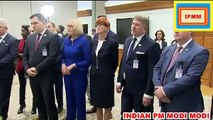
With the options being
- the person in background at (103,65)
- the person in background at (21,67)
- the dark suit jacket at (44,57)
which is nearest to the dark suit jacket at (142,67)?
the person in background at (103,65)

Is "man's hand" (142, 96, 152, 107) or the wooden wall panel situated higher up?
the wooden wall panel

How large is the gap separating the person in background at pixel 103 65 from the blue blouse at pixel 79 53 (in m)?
0.07

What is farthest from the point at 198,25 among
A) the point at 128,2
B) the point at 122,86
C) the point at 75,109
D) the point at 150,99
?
the point at 128,2

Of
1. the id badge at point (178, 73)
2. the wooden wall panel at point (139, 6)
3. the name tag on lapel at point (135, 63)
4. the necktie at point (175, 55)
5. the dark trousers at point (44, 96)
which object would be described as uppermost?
the wooden wall panel at point (139, 6)

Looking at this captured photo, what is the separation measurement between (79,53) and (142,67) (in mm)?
829

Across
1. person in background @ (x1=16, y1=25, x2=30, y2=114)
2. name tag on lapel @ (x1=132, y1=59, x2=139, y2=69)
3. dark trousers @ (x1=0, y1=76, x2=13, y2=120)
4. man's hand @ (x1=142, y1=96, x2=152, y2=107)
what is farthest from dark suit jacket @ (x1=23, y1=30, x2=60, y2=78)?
man's hand @ (x1=142, y1=96, x2=152, y2=107)

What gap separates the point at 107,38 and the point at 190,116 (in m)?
1.30

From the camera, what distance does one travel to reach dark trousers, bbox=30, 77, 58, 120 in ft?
10.1

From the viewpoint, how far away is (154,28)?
7215 mm

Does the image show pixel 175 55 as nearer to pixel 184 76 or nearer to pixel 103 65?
pixel 184 76

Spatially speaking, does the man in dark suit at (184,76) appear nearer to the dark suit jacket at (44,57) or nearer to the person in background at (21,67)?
the dark suit jacket at (44,57)

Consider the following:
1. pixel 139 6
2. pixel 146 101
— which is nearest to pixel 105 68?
pixel 146 101

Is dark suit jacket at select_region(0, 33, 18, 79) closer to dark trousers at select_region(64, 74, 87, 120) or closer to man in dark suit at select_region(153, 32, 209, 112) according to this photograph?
dark trousers at select_region(64, 74, 87, 120)

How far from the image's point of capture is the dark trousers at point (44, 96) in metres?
3.09
